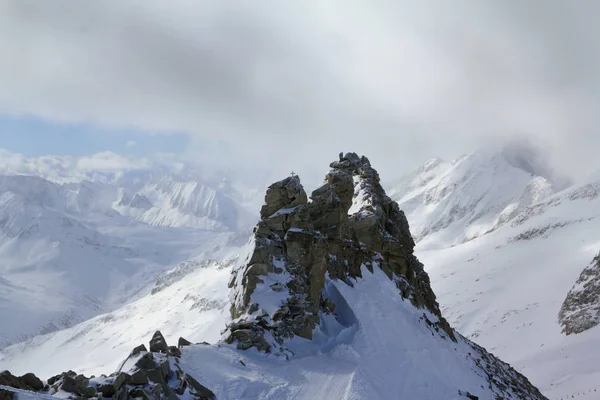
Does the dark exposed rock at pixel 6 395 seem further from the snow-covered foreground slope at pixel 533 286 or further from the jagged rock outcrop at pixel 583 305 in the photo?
the jagged rock outcrop at pixel 583 305

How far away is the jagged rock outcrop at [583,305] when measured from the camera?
72812 millimetres

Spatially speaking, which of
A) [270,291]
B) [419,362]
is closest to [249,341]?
[270,291]

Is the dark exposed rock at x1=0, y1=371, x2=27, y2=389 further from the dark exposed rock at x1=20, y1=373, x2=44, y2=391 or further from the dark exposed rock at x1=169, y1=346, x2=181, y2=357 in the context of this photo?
the dark exposed rock at x1=169, y1=346, x2=181, y2=357

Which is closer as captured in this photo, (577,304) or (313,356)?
(313,356)

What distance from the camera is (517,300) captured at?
103875 mm

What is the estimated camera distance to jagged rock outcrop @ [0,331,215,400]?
1488 cm

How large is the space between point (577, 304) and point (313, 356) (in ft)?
232

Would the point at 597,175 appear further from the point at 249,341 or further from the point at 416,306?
the point at 249,341

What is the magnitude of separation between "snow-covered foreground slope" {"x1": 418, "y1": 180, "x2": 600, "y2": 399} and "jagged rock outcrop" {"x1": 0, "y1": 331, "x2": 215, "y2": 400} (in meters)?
47.5

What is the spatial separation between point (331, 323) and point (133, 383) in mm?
14804

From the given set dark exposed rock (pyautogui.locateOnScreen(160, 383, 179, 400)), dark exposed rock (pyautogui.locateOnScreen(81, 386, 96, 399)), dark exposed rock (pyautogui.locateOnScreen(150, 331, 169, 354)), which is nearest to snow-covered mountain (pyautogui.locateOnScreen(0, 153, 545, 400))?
dark exposed rock (pyautogui.locateOnScreen(81, 386, 96, 399))

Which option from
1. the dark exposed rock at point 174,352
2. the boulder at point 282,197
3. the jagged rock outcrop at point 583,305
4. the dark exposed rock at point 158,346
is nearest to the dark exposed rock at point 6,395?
the dark exposed rock at point 158,346

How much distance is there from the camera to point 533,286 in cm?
10944

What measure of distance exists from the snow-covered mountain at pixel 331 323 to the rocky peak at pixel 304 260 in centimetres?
7
